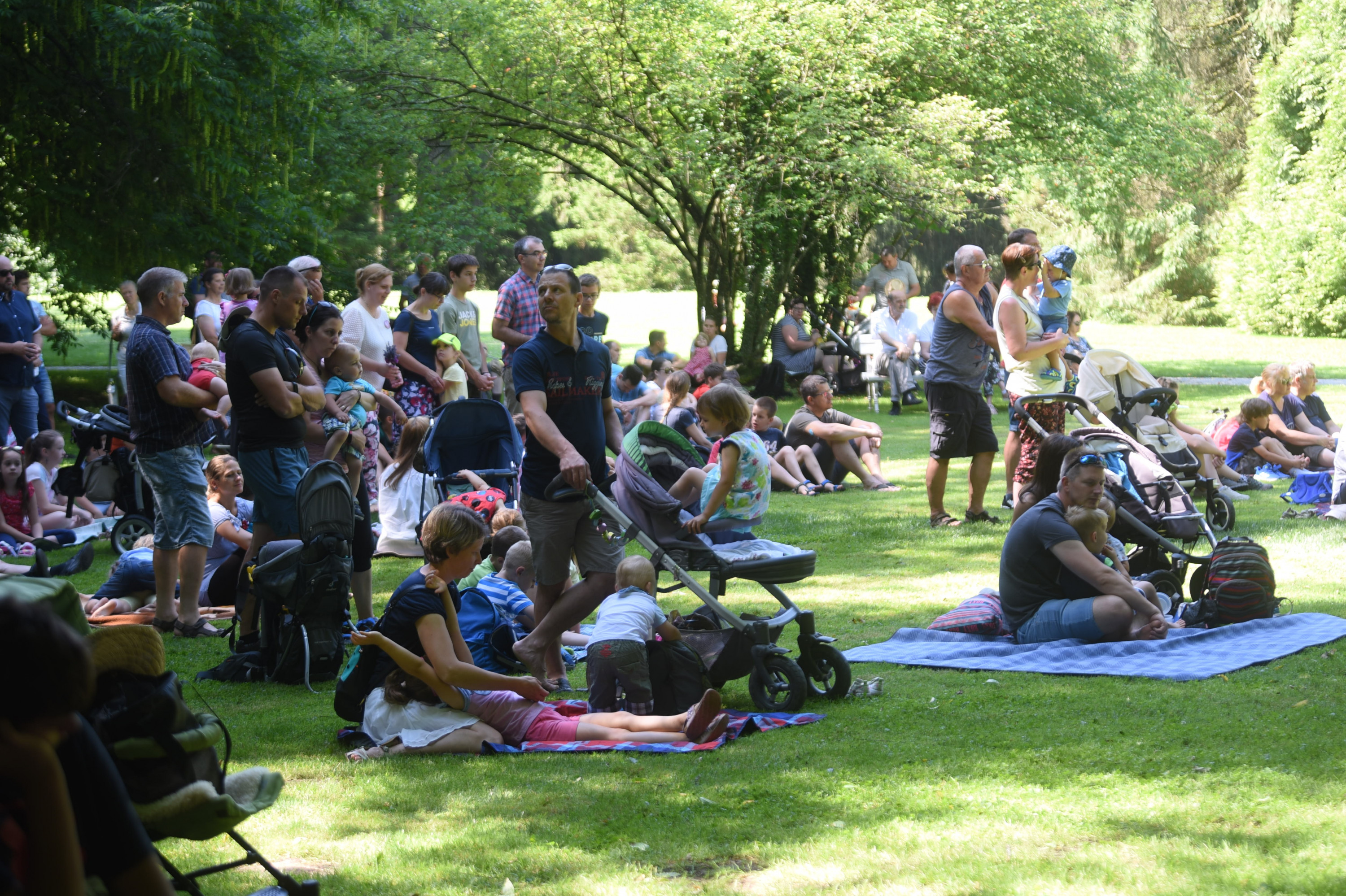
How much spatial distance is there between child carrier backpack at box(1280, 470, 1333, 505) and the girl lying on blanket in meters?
7.22

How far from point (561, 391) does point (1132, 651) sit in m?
2.89

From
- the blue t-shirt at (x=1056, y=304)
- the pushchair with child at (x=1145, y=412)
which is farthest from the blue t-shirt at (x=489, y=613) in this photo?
the blue t-shirt at (x=1056, y=304)

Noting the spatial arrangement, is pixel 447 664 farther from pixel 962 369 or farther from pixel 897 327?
pixel 897 327

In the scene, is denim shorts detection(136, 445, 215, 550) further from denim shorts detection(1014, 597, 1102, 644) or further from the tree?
the tree

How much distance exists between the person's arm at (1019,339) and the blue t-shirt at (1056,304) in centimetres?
86

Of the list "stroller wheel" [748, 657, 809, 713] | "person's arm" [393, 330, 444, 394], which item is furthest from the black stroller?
"stroller wheel" [748, 657, 809, 713]

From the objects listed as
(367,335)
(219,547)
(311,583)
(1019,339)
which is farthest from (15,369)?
(1019,339)

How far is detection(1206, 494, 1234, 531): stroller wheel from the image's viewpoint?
350 inches

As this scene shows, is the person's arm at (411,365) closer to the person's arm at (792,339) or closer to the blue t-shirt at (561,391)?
the blue t-shirt at (561,391)

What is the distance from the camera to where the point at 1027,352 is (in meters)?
8.44

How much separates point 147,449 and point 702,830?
12.7 feet

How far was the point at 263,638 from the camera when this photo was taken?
593cm

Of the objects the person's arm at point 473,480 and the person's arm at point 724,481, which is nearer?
the person's arm at point 724,481

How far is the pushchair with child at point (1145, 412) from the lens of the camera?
29.3ft
